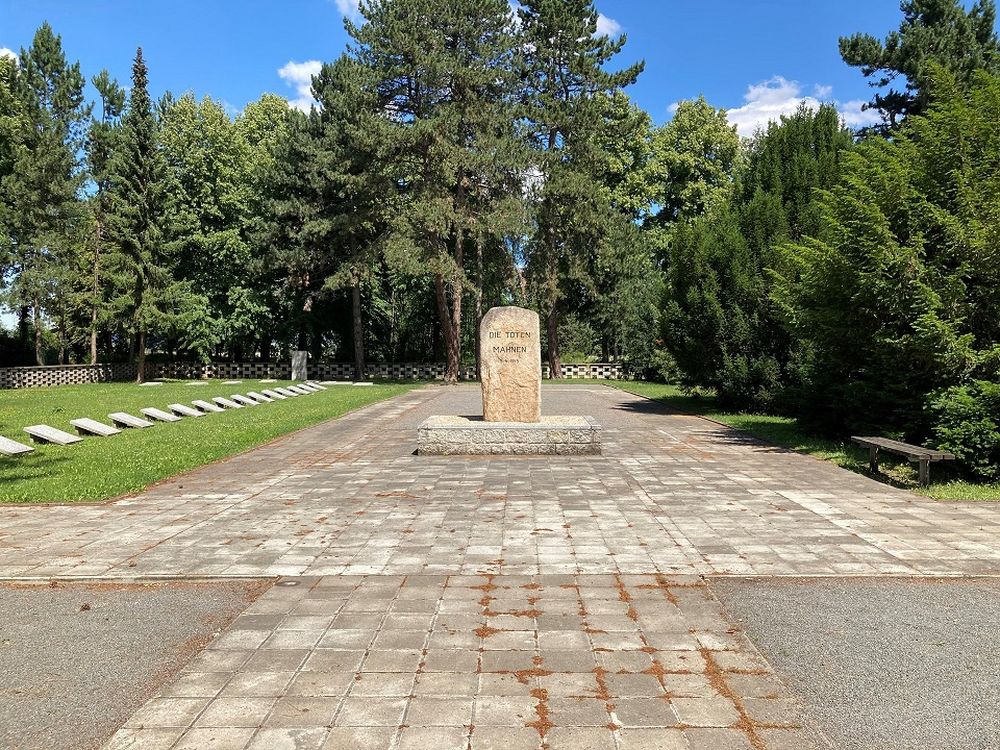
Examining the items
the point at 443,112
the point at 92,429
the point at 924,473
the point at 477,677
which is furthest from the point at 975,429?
the point at 443,112

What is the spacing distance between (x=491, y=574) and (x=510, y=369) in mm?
7435

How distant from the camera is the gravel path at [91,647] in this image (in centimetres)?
326

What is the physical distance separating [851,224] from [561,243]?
28424 mm

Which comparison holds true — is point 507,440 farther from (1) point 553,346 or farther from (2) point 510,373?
(1) point 553,346

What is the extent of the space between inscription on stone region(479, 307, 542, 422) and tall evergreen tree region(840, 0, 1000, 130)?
20.2 metres

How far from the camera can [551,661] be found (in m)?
3.80

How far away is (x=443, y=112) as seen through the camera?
1215 inches

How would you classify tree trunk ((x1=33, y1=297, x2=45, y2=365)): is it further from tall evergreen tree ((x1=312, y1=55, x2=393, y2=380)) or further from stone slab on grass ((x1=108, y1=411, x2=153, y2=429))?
stone slab on grass ((x1=108, y1=411, x2=153, y2=429))

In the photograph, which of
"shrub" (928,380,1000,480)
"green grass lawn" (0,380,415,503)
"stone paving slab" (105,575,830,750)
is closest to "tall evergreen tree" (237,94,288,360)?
"green grass lawn" (0,380,415,503)

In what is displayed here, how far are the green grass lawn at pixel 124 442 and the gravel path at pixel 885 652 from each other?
24.7ft

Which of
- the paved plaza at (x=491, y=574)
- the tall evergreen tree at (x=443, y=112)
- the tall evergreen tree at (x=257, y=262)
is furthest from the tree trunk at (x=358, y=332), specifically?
the paved plaza at (x=491, y=574)

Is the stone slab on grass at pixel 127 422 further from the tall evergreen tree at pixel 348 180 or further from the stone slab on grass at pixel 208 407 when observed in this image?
the tall evergreen tree at pixel 348 180

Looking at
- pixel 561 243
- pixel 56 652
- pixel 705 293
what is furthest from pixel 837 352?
pixel 561 243

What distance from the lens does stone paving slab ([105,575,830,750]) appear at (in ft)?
10.1
